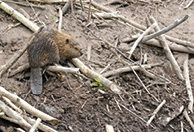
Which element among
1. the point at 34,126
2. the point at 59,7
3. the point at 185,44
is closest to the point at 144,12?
the point at 185,44

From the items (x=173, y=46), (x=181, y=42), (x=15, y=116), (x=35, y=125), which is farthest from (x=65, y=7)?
(x=35, y=125)

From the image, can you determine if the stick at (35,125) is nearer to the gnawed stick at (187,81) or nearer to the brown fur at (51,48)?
the brown fur at (51,48)

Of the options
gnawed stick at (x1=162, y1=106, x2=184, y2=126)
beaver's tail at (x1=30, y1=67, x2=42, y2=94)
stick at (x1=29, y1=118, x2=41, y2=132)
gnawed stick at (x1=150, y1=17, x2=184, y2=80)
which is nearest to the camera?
stick at (x1=29, y1=118, x2=41, y2=132)

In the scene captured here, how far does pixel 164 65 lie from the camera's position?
5.18m

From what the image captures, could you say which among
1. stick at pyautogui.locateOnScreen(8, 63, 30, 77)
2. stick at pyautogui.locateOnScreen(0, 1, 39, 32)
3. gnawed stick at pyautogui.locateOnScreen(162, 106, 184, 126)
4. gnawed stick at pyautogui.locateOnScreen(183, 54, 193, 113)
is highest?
stick at pyautogui.locateOnScreen(0, 1, 39, 32)

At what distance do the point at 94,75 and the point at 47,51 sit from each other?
36.2 inches

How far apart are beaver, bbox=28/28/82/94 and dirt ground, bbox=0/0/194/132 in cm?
16

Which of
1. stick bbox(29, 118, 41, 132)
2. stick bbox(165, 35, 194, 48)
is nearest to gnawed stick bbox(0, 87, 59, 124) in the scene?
stick bbox(29, 118, 41, 132)

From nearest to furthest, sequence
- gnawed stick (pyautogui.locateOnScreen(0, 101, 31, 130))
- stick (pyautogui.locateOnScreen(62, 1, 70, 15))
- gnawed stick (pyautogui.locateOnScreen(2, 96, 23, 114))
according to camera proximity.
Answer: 1. gnawed stick (pyautogui.locateOnScreen(0, 101, 31, 130))
2. gnawed stick (pyautogui.locateOnScreen(2, 96, 23, 114))
3. stick (pyautogui.locateOnScreen(62, 1, 70, 15))

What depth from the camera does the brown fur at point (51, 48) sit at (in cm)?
434

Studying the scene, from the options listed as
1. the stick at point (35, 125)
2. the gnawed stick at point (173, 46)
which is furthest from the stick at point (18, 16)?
the stick at point (35, 125)

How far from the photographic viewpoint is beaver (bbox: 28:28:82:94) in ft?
13.7

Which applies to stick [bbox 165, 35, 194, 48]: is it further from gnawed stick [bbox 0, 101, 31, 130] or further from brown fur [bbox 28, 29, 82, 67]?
gnawed stick [bbox 0, 101, 31, 130]

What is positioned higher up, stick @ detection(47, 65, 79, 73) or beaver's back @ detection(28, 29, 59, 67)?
beaver's back @ detection(28, 29, 59, 67)
